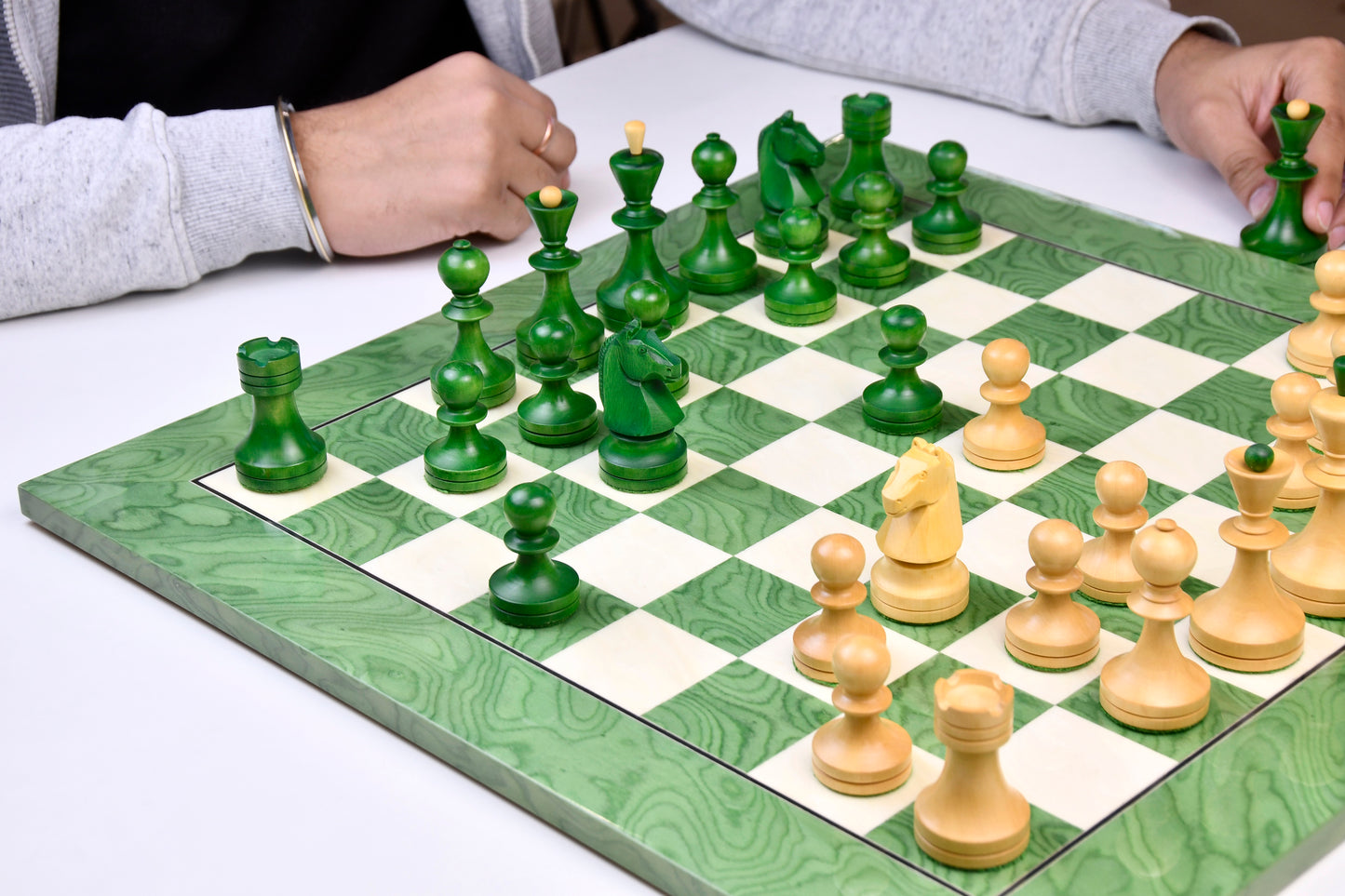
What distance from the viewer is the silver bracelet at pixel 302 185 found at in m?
1.89

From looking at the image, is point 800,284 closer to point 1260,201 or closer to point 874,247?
point 874,247

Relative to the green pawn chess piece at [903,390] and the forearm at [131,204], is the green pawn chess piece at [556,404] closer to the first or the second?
the green pawn chess piece at [903,390]

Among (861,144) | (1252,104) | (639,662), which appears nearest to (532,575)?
(639,662)

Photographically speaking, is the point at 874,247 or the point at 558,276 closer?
the point at 558,276

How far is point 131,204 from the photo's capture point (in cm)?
186

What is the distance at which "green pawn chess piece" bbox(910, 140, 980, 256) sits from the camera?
1901mm

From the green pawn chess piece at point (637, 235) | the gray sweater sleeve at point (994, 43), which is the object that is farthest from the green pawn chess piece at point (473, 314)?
the gray sweater sleeve at point (994, 43)

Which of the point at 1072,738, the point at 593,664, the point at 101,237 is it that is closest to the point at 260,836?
the point at 593,664

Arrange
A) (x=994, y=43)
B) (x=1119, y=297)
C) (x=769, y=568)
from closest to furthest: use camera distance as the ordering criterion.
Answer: (x=769, y=568) < (x=1119, y=297) < (x=994, y=43)

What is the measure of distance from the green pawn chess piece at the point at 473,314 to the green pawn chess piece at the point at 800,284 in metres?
0.32

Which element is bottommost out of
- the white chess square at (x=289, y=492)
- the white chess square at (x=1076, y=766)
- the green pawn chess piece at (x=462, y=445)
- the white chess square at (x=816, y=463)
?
the white chess square at (x=289, y=492)

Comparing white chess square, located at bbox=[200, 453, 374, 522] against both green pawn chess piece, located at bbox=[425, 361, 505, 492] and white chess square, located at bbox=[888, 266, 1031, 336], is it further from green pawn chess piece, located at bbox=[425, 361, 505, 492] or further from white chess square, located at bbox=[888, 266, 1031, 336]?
white chess square, located at bbox=[888, 266, 1031, 336]

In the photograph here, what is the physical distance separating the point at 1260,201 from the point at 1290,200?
0.09 metres

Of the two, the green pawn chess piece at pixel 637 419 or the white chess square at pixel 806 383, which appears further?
the white chess square at pixel 806 383
